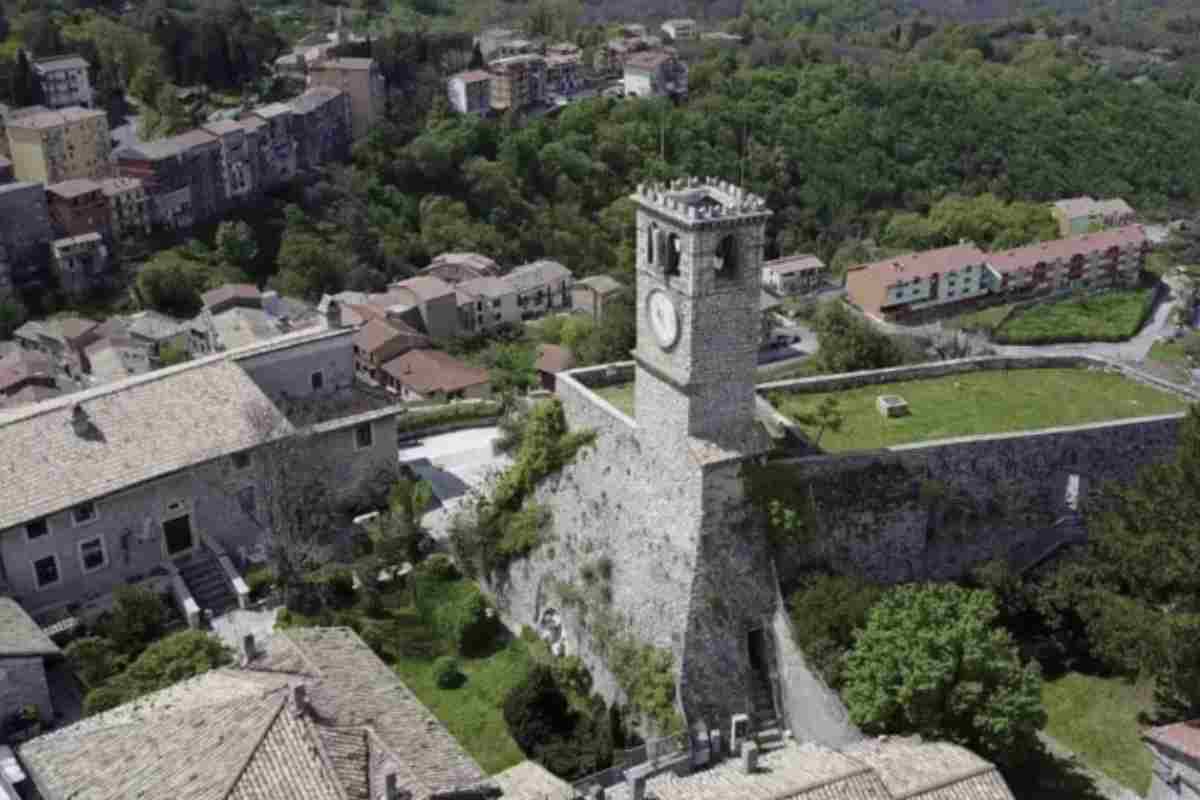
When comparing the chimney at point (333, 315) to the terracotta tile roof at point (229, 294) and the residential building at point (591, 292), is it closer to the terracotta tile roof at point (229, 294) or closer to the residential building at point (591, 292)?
the terracotta tile roof at point (229, 294)

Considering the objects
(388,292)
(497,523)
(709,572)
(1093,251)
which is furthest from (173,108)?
(709,572)

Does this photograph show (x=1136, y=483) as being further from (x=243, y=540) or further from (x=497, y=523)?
(x=243, y=540)

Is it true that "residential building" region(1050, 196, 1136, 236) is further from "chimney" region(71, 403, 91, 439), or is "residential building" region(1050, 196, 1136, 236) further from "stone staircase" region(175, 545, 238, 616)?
"chimney" region(71, 403, 91, 439)

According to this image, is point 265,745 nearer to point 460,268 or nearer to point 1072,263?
point 460,268

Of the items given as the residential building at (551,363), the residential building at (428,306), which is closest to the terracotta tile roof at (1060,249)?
the residential building at (551,363)

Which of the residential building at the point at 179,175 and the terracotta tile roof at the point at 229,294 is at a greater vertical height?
the residential building at the point at 179,175

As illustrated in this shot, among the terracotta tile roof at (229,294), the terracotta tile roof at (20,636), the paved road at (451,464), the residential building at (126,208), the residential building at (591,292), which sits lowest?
the residential building at (591,292)

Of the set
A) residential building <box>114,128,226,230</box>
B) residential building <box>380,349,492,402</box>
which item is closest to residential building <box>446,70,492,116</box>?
residential building <box>114,128,226,230</box>
